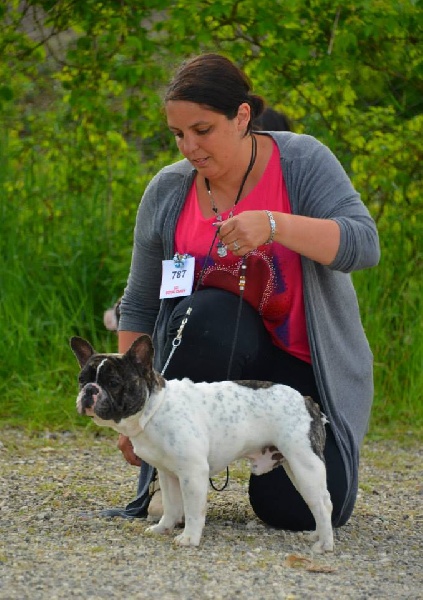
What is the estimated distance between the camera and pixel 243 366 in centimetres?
407

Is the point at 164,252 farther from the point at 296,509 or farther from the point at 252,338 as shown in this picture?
the point at 296,509

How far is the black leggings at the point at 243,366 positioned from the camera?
156 inches

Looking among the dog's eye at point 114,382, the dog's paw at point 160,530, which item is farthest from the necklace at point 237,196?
the dog's paw at point 160,530

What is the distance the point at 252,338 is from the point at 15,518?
1060 millimetres

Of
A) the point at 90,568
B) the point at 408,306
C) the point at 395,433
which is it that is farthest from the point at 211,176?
the point at 408,306

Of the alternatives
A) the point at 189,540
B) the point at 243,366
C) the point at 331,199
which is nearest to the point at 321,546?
the point at 189,540

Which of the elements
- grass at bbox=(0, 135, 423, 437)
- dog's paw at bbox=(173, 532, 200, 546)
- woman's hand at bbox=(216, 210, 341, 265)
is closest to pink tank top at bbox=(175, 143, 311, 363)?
woman's hand at bbox=(216, 210, 341, 265)

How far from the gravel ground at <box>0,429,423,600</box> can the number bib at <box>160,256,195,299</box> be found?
82 centimetres

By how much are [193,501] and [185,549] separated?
0.15m

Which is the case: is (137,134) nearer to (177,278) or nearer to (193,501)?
(177,278)

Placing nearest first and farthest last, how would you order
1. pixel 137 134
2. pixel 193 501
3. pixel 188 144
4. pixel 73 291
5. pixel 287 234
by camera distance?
pixel 193 501, pixel 287 234, pixel 188 144, pixel 73 291, pixel 137 134

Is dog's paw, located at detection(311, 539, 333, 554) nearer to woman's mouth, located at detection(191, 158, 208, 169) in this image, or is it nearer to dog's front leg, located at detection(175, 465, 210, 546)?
dog's front leg, located at detection(175, 465, 210, 546)

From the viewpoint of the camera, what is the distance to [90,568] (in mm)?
3295

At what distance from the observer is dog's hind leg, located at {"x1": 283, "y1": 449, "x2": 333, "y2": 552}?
355cm
